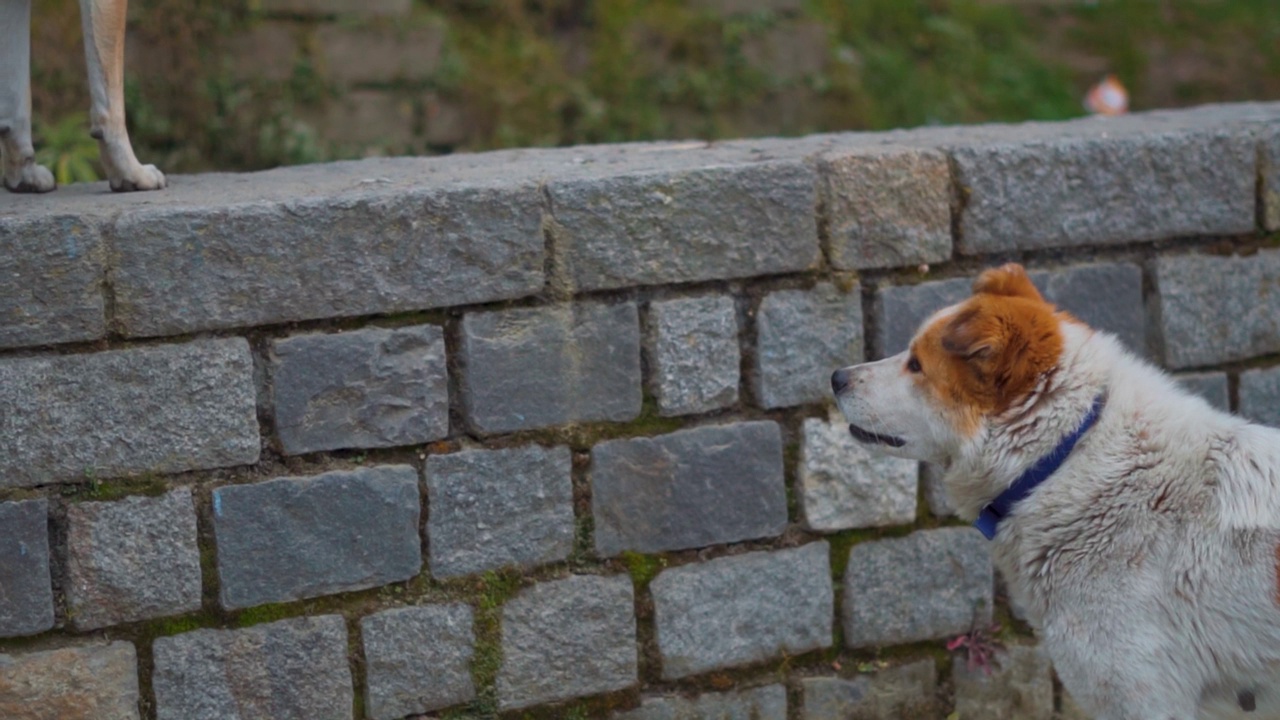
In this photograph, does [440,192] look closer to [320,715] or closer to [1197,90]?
[320,715]

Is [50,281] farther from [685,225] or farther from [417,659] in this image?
[685,225]

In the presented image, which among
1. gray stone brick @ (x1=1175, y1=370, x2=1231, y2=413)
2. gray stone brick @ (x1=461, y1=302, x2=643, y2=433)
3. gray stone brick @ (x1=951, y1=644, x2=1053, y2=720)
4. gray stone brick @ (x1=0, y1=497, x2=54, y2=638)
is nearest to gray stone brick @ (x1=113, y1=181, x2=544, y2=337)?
gray stone brick @ (x1=461, y1=302, x2=643, y2=433)

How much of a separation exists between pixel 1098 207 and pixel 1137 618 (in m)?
1.55

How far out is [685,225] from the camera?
3613mm

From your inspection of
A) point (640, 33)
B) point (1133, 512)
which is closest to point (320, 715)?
point (1133, 512)

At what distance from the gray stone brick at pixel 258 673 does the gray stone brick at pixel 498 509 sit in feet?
1.19

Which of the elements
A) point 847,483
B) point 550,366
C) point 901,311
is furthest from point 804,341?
point 550,366

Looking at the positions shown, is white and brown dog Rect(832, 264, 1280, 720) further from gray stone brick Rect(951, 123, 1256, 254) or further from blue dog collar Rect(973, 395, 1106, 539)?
gray stone brick Rect(951, 123, 1256, 254)

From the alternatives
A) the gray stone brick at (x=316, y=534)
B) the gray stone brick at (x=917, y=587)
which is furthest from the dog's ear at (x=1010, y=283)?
the gray stone brick at (x=316, y=534)

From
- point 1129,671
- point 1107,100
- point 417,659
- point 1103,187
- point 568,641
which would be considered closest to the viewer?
point 1129,671

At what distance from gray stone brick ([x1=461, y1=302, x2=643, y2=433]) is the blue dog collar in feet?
3.36

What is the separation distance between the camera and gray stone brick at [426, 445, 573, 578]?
11.5 feet

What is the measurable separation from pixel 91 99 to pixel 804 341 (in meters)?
2.17

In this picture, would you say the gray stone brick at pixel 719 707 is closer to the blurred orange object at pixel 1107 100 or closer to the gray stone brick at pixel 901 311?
the gray stone brick at pixel 901 311
